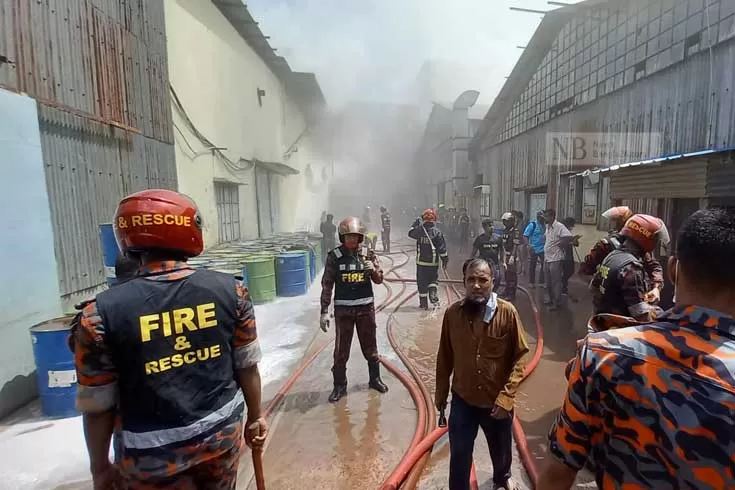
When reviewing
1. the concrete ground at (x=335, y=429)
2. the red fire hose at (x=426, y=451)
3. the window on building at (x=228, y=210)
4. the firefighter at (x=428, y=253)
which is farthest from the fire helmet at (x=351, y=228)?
the window on building at (x=228, y=210)

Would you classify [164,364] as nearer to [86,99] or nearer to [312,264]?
[86,99]

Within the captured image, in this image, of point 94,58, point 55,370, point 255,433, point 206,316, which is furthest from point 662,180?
point 94,58

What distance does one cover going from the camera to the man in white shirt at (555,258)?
23.9 feet

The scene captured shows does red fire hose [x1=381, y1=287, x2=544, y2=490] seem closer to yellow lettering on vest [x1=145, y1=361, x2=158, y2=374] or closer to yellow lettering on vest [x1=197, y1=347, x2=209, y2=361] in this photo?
yellow lettering on vest [x1=197, y1=347, x2=209, y2=361]

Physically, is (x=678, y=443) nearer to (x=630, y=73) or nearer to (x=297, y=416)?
(x=297, y=416)

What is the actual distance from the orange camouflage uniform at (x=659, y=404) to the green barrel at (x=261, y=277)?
22.1ft

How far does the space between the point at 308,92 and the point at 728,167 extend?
53.7 ft

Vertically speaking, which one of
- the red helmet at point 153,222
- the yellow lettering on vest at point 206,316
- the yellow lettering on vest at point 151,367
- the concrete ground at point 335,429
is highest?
the red helmet at point 153,222

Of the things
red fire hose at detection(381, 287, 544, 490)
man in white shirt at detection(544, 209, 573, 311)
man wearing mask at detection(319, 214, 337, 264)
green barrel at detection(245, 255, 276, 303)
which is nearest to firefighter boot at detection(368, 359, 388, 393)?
red fire hose at detection(381, 287, 544, 490)

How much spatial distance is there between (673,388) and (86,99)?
643 centimetres

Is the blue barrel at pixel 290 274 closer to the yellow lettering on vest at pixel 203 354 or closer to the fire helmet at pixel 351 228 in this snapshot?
the fire helmet at pixel 351 228

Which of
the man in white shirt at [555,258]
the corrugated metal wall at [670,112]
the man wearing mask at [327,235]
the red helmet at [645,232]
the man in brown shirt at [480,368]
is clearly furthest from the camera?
the man wearing mask at [327,235]

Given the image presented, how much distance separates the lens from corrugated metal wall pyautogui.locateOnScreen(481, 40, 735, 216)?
632 centimetres

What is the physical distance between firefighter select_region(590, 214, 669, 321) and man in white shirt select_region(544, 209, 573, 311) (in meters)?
3.91
